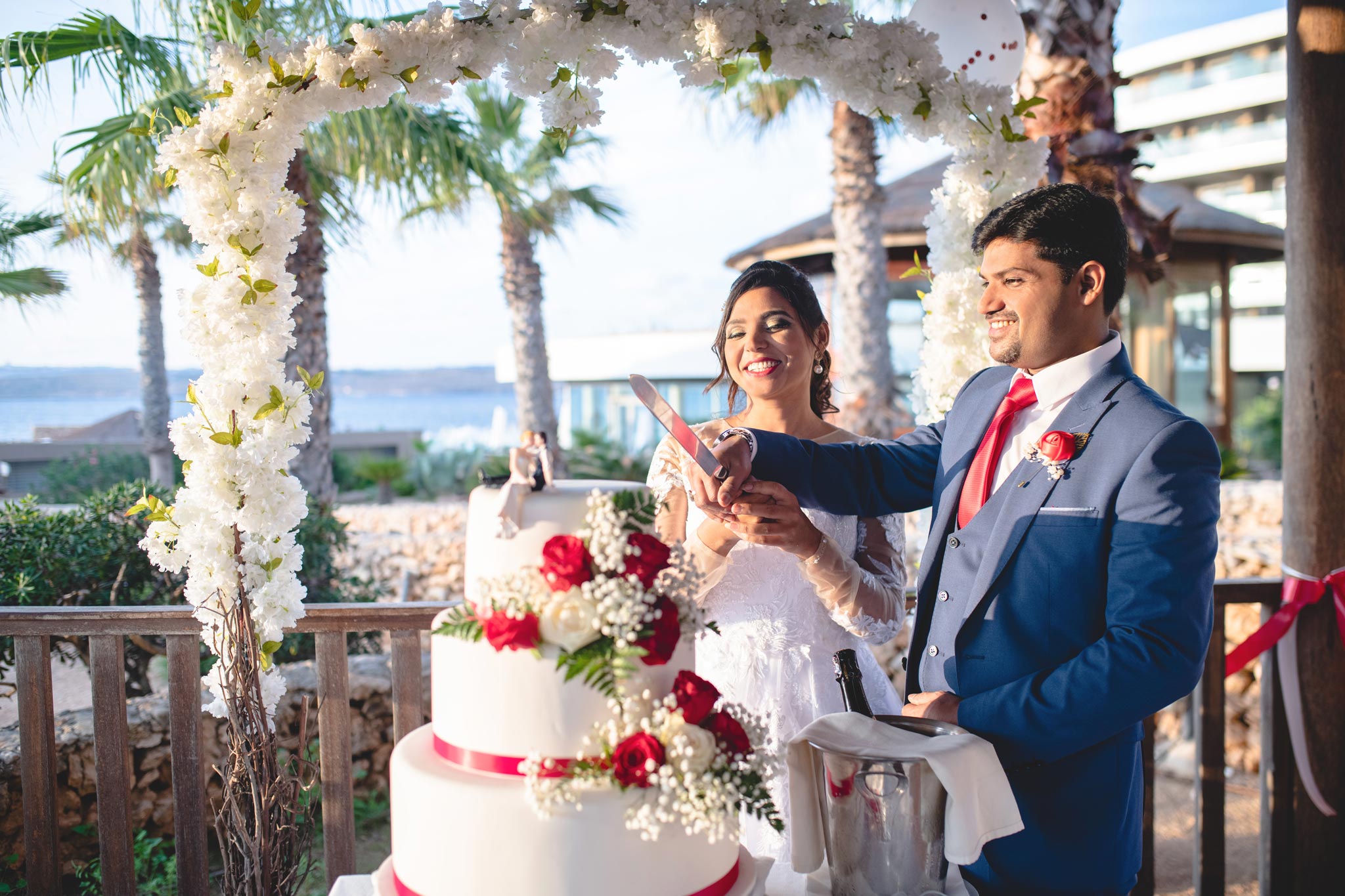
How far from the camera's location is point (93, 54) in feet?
15.9

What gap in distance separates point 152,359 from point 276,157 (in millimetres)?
13009

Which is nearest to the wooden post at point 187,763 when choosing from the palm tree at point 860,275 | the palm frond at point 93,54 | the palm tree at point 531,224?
the palm frond at point 93,54

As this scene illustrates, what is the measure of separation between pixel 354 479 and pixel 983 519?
15.4m

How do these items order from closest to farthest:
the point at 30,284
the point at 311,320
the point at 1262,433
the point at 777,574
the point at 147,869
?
the point at 777,574, the point at 147,869, the point at 311,320, the point at 30,284, the point at 1262,433

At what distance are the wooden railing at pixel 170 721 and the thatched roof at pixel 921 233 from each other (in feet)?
32.6

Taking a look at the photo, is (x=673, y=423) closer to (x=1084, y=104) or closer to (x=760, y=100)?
(x=1084, y=104)

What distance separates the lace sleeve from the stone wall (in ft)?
6.09

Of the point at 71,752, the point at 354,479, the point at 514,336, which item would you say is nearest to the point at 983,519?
the point at 71,752

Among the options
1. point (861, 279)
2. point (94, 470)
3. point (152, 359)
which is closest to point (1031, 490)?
point (861, 279)

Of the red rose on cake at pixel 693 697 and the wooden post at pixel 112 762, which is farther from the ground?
the red rose on cake at pixel 693 697

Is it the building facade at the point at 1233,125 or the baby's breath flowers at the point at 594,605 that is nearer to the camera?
the baby's breath flowers at the point at 594,605

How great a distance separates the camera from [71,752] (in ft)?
14.1

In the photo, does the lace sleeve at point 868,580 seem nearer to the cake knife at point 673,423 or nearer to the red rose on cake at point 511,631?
the cake knife at point 673,423

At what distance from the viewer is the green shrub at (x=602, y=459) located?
12562 millimetres
